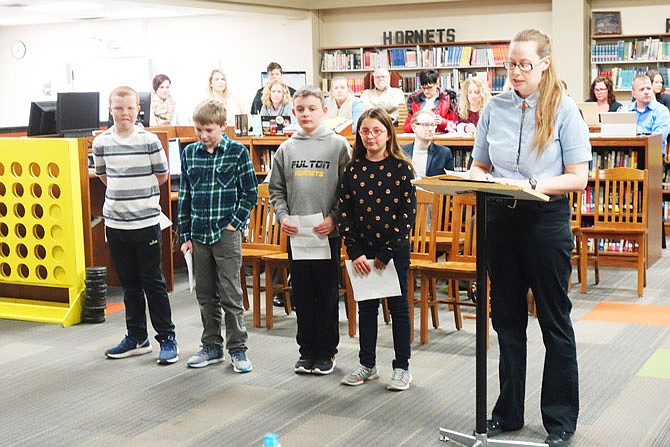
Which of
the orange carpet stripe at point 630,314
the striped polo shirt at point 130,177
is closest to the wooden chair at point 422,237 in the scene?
the orange carpet stripe at point 630,314

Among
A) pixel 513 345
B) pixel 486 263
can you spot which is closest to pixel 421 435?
pixel 513 345

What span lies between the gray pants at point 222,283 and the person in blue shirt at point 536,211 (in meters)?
1.64

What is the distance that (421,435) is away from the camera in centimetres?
403

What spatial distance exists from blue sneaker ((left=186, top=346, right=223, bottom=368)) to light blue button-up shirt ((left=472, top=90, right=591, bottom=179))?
217cm

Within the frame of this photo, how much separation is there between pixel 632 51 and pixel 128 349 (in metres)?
8.56

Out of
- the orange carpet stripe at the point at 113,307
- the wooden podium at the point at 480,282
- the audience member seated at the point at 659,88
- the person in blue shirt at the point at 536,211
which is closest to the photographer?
the wooden podium at the point at 480,282

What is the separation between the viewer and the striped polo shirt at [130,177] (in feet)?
17.4

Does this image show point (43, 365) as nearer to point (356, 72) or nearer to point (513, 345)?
point (513, 345)

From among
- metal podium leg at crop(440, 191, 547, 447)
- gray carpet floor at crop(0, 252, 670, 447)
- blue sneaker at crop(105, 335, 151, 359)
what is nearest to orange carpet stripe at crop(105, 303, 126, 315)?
gray carpet floor at crop(0, 252, 670, 447)

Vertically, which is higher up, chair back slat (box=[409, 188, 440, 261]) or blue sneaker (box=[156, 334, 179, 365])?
chair back slat (box=[409, 188, 440, 261])

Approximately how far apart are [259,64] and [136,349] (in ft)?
31.6

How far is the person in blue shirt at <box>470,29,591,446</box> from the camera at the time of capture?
3.60m

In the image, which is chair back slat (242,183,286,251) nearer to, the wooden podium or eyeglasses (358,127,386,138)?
eyeglasses (358,127,386,138)

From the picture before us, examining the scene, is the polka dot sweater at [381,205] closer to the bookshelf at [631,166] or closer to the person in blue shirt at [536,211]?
the person in blue shirt at [536,211]
